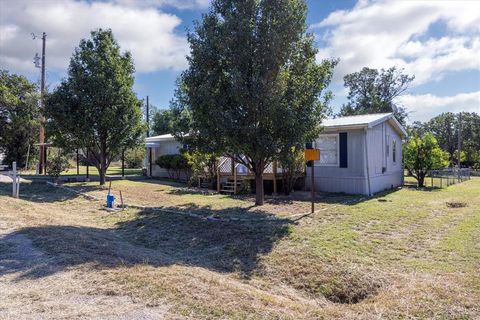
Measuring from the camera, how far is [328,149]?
46.3 ft

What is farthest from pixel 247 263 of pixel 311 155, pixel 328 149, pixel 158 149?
pixel 158 149

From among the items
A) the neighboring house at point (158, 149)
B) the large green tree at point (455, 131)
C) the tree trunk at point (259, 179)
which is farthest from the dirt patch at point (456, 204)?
the large green tree at point (455, 131)

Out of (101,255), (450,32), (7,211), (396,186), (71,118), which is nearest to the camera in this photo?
(101,255)

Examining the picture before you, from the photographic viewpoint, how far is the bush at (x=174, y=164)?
1905 cm

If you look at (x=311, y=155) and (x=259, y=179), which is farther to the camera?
(x=259, y=179)

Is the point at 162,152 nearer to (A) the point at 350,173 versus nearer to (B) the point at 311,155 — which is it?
(A) the point at 350,173

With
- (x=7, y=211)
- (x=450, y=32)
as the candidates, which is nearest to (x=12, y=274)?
(x=7, y=211)

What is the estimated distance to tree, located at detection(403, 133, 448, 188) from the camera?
16922 mm

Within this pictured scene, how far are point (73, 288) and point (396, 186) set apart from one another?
1559 centimetres

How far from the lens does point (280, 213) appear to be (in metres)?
9.51

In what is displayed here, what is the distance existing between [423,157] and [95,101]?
1496cm

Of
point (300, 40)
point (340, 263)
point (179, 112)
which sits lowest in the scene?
point (340, 263)

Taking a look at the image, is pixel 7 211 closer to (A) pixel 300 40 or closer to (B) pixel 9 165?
(A) pixel 300 40

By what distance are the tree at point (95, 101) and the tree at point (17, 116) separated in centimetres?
1224
